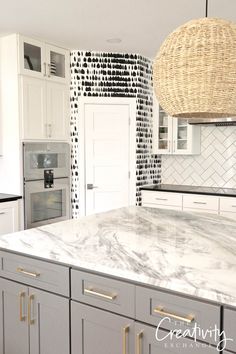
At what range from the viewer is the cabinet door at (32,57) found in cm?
385

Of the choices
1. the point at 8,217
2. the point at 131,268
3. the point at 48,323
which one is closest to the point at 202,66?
the point at 131,268

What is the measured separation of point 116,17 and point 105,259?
245cm

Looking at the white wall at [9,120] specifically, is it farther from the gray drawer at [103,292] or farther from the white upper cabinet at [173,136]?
the gray drawer at [103,292]

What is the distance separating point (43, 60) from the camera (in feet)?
13.4

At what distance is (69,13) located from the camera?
3.24m

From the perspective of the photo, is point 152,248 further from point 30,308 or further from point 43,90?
point 43,90

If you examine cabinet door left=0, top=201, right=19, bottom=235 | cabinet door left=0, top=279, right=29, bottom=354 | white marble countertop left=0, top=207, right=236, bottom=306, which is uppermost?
white marble countertop left=0, top=207, right=236, bottom=306

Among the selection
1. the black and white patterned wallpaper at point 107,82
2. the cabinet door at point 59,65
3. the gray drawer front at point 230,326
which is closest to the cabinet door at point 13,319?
Result: the gray drawer front at point 230,326

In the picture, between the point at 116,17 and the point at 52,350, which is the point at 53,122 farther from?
the point at 52,350

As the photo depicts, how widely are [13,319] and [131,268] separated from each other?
2.65 feet

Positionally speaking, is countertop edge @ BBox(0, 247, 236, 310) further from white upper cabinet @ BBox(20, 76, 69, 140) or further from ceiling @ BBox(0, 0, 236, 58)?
white upper cabinet @ BBox(20, 76, 69, 140)

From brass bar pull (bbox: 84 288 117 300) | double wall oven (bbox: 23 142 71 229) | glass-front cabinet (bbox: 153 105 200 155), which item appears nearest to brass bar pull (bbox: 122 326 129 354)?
brass bar pull (bbox: 84 288 117 300)

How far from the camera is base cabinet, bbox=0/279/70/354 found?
5.81 ft

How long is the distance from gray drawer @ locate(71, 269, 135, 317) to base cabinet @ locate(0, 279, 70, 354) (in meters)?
0.11
